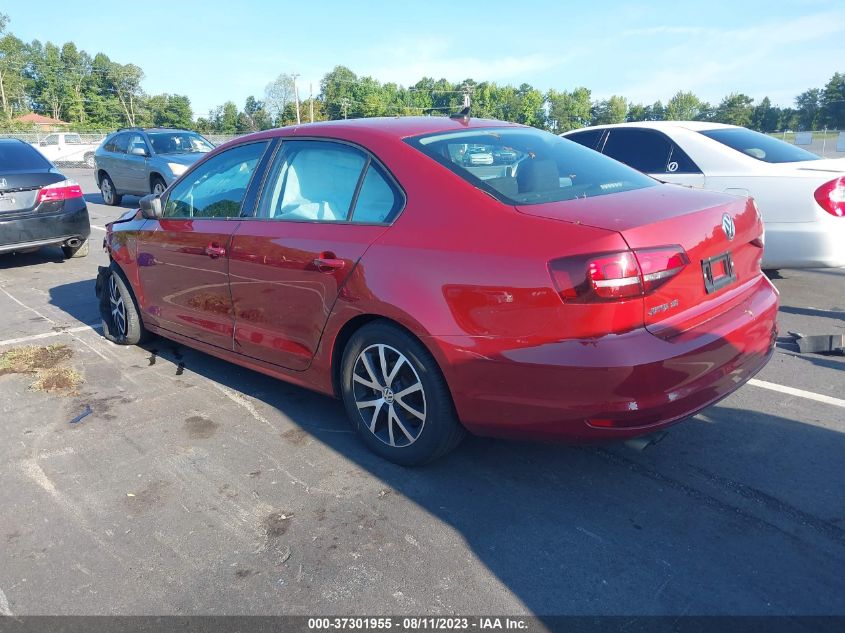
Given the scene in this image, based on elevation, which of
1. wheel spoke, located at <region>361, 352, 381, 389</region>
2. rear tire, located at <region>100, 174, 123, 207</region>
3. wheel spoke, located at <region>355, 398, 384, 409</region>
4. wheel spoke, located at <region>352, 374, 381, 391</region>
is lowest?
wheel spoke, located at <region>355, 398, 384, 409</region>

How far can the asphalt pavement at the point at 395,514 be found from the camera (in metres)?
2.51

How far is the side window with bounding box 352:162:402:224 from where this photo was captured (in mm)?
3309

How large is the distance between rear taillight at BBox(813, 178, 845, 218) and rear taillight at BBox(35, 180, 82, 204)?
8.26 metres

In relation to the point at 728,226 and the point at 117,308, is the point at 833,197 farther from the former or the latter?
the point at 117,308

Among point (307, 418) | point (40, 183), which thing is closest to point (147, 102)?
point (40, 183)

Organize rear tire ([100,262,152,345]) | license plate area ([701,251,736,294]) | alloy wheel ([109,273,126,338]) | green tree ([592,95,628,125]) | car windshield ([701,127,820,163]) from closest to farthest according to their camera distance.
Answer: license plate area ([701,251,736,294])
rear tire ([100,262,152,345])
alloy wheel ([109,273,126,338])
car windshield ([701,127,820,163])
green tree ([592,95,628,125])

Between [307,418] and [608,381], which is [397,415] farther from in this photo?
[608,381]

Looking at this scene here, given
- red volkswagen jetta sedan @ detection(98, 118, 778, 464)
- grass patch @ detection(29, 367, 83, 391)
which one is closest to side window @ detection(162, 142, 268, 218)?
red volkswagen jetta sedan @ detection(98, 118, 778, 464)

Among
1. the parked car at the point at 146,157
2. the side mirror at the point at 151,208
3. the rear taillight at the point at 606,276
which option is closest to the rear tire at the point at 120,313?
the side mirror at the point at 151,208

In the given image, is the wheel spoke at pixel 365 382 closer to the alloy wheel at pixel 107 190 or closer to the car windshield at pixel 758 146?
the car windshield at pixel 758 146

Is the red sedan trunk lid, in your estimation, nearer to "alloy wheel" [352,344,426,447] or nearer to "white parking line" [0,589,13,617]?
"alloy wheel" [352,344,426,447]

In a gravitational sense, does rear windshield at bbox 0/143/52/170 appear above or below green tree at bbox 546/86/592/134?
below

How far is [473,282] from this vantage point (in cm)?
288

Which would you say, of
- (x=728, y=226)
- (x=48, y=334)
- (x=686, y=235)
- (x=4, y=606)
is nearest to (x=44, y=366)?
(x=48, y=334)
